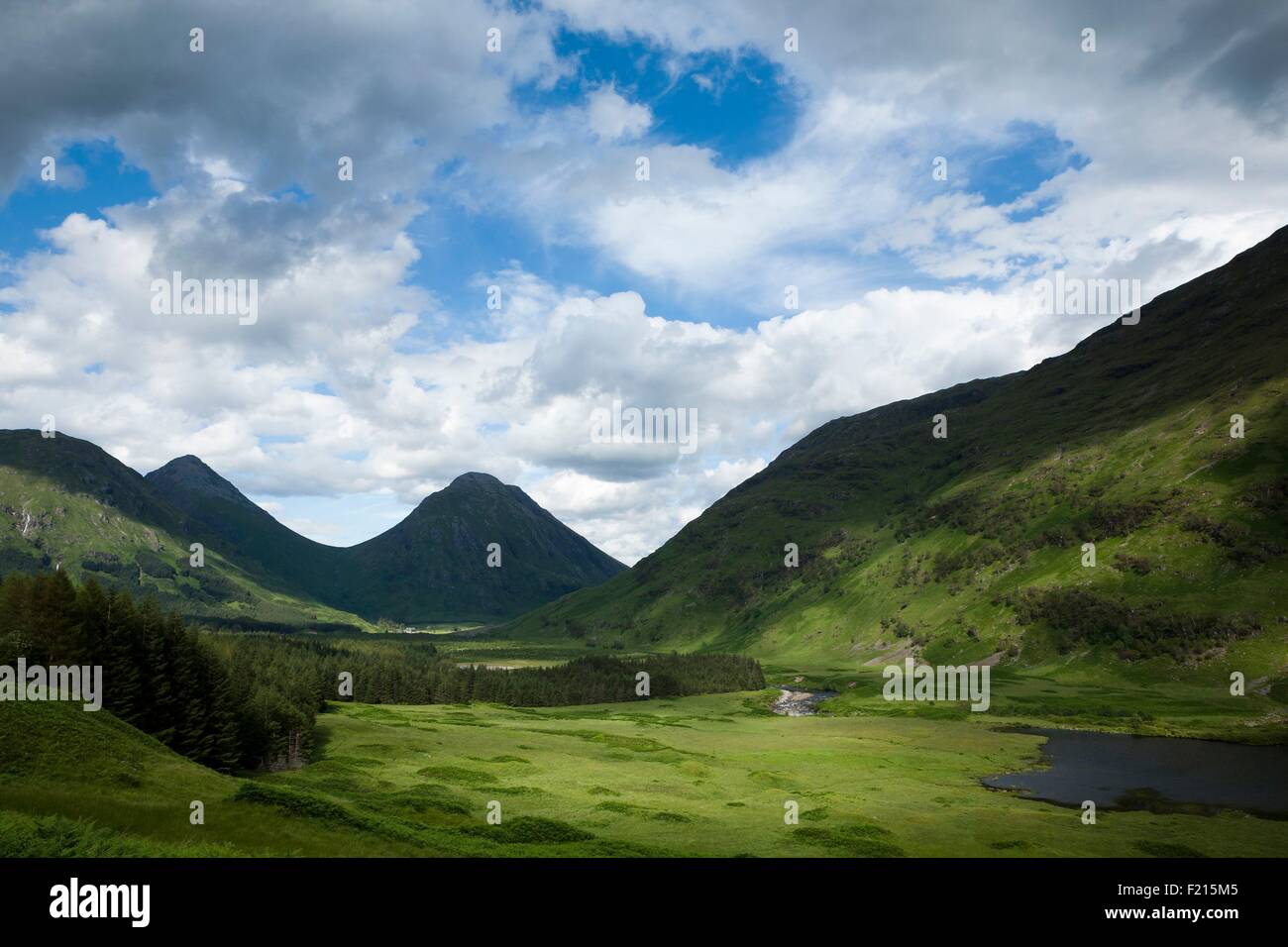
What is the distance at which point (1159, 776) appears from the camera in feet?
342

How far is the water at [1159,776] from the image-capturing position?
85.8 metres

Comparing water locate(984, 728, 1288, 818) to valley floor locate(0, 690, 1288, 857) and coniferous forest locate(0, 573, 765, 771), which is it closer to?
valley floor locate(0, 690, 1288, 857)

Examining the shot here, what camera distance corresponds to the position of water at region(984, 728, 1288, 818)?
85812mm

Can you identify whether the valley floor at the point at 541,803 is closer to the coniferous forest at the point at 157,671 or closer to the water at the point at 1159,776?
the water at the point at 1159,776

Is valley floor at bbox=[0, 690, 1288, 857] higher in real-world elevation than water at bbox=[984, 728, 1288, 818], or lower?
higher

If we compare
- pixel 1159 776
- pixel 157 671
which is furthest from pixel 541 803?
pixel 1159 776

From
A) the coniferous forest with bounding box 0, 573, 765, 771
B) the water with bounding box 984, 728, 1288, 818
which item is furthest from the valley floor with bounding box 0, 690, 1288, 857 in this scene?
the coniferous forest with bounding box 0, 573, 765, 771

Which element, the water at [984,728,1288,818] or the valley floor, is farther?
the water at [984,728,1288,818]

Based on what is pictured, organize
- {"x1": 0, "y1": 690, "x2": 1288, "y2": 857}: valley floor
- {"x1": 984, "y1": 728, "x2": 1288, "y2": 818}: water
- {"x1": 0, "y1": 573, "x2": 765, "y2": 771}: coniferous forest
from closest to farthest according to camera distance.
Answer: {"x1": 0, "y1": 690, "x2": 1288, "y2": 857}: valley floor < {"x1": 0, "y1": 573, "x2": 765, "y2": 771}: coniferous forest < {"x1": 984, "y1": 728, "x2": 1288, "y2": 818}: water
